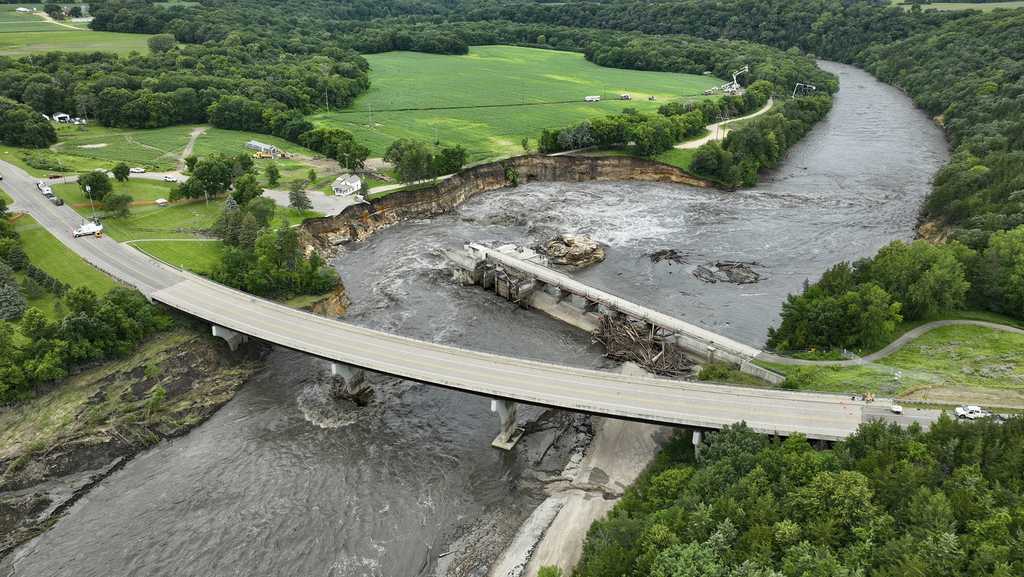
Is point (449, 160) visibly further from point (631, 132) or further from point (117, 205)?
point (117, 205)

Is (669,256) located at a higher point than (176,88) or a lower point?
lower

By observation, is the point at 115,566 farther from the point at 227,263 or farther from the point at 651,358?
the point at 651,358

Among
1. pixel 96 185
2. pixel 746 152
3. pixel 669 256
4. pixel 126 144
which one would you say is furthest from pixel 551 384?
pixel 126 144

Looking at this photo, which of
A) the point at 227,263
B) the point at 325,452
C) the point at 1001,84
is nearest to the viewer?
the point at 325,452

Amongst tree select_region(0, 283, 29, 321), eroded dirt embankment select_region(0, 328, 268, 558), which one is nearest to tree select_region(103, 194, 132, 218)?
tree select_region(0, 283, 29, 321)

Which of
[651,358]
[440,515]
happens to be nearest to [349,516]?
[440,515]

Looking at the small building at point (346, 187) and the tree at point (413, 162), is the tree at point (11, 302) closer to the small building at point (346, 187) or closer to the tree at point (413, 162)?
the small building at point (346, 187)

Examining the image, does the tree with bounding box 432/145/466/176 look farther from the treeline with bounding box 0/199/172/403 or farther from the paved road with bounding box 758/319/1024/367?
the paved road with bounding box 758/319/1024/367
